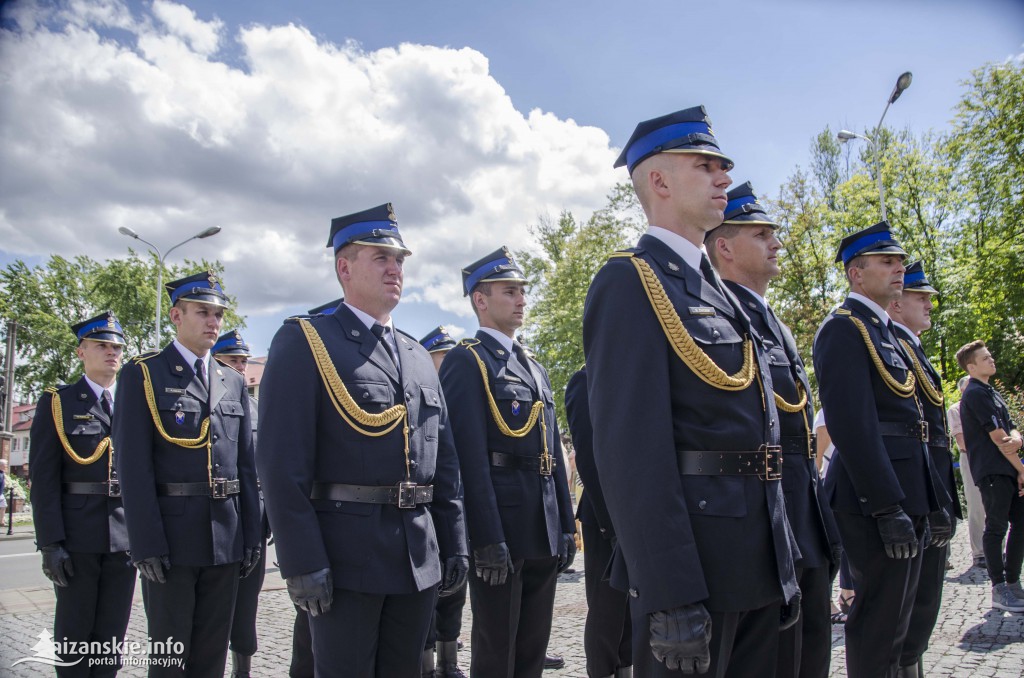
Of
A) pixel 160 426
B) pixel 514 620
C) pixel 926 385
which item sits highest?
pixel 926 385

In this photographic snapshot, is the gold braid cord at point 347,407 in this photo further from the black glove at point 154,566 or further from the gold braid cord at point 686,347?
the black glove at point 154,566

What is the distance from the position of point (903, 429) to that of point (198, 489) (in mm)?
3940

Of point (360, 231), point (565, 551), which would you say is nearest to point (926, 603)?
point (565, 551)

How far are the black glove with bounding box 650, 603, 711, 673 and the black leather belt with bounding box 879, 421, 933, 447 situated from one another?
2.49 meters

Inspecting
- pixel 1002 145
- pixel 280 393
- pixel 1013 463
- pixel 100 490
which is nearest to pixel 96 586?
pixel 100 490

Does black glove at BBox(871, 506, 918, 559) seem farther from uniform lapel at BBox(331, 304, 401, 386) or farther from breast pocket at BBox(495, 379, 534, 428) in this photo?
uniform lapel at BBox(331, 304, 401, 386)

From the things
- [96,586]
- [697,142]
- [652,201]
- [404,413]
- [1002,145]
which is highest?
[1002,145]

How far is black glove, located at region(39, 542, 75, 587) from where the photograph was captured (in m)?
4.77

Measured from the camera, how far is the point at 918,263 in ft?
18.8

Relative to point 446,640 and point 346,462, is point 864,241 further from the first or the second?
point 446,640

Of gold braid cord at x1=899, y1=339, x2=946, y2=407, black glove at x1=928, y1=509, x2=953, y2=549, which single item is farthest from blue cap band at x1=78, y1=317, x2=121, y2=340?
black glove at x1=928, y1=509, x2=953, y2=549

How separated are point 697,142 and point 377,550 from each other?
1993mm

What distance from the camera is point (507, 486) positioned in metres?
4.50

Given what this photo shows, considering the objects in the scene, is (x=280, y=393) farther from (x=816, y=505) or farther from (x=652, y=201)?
(x=816, y=505)
